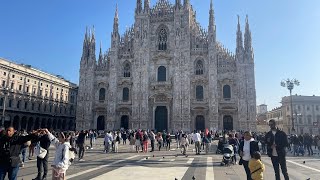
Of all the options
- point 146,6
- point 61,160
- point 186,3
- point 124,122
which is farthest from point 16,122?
point 61,160

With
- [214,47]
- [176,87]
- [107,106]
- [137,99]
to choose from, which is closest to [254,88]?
[214,47]

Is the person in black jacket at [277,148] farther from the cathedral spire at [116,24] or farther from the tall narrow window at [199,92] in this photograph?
the cathedral spire at [116,24]

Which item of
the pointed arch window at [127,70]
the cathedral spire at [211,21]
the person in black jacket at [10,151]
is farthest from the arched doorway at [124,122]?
the person in black jacket at [10,151]

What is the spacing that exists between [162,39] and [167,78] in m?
6.36

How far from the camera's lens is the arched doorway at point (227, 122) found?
40406 millimetres

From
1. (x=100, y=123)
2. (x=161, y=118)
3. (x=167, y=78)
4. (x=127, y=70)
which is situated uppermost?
(x=127, y=70)

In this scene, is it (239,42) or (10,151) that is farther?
(239,42)

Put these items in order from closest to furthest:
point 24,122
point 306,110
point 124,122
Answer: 1. point 124,122
2. point 24,122
3. point 306,110

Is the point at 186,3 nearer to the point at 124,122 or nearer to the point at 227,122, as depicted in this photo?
the point at 227,122

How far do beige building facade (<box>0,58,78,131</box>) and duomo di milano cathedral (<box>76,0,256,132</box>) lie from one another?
11.1 m

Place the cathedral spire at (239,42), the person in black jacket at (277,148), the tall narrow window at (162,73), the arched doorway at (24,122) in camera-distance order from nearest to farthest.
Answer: the person in black jacket at (277,148)
the cathedral spire at (239,42)
the tall narrow window at (162,73)
the arched doorway at (24,122)

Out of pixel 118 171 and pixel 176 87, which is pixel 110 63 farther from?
pixel 118 171

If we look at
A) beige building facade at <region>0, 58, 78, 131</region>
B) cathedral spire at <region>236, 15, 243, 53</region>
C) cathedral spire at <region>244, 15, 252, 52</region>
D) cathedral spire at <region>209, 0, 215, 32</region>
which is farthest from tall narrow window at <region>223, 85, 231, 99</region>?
beige building facade at <region>0, 58, 78, 131</region>

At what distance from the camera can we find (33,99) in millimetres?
50344
